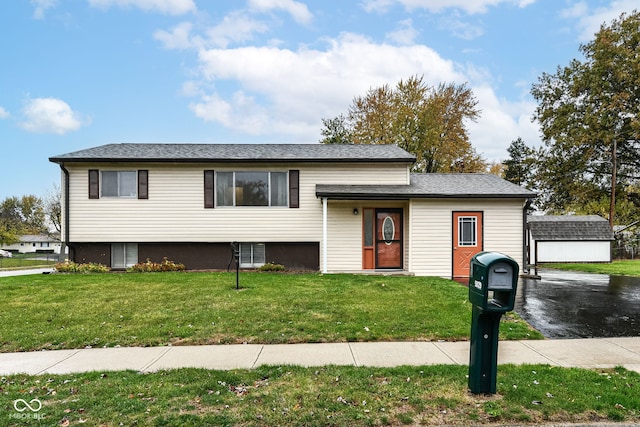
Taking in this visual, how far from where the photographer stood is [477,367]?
3.61m

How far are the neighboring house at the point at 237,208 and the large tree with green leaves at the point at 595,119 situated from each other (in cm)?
1642

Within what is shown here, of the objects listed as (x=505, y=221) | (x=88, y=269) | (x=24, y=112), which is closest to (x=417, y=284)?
(x=505, y=221)

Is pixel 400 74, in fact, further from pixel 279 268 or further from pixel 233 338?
pixel 233 338

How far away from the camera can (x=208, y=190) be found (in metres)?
13.7

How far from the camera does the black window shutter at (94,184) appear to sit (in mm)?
13539

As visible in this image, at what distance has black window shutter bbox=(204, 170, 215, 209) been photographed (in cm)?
1367

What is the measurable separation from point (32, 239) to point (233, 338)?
87.9 meters

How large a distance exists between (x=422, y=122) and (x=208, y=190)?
62.8ft

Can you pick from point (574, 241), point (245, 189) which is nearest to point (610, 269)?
point (574, 241)

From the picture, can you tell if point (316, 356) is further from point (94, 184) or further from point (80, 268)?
point (94, 184)

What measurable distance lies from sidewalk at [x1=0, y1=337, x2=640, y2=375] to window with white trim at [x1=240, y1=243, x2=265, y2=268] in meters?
8.43

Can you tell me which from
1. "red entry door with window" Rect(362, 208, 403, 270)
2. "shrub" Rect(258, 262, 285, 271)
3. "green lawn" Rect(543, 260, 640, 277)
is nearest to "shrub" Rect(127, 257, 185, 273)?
"shrub" Rect(258, 262, 285, 271)

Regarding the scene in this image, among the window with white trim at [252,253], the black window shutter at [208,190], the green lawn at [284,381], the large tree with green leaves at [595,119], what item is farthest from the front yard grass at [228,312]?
the large tree with green leaves at [595,119]

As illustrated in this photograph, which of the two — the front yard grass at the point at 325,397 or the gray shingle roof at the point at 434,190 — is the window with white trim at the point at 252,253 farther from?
the front yard grass at the point at 325,397
